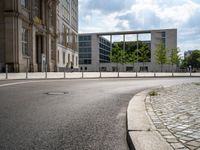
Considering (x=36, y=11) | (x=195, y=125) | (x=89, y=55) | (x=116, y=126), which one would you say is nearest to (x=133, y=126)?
(x=116, y=126)

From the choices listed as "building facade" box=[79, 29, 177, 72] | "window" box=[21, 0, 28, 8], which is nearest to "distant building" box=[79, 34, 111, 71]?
"building facade" box=[79, 29, 177, 72]

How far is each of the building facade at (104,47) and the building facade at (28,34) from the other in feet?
150

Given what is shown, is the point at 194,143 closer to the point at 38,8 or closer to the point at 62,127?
the point at 62,127

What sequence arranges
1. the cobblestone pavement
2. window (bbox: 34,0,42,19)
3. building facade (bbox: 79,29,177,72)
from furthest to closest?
1. building facade (bbox: 79,29,177,72)
2. window (bbox: 34,0,42,19)
3. the cobblestone pavement

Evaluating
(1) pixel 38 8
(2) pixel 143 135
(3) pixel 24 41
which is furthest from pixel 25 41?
(2) pixel 143 135

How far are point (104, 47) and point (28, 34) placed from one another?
84.8 meters

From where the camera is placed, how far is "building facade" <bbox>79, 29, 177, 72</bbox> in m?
107

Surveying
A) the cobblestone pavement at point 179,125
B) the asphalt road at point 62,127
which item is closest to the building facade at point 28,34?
the asphalt road at point 62,127

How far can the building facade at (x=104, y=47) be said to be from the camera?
4195 inches

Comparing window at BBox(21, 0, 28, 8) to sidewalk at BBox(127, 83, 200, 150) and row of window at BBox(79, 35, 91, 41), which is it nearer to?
sidewalk at BBox(127, 83, 200, 150)

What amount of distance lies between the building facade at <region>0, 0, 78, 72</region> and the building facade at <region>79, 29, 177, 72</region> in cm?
4571

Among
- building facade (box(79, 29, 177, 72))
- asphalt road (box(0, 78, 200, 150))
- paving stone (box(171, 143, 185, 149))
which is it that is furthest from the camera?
building facade (box(79, 29, 177, 72))

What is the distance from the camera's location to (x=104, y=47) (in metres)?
131

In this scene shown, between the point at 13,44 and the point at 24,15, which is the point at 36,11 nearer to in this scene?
the point at 24,15
